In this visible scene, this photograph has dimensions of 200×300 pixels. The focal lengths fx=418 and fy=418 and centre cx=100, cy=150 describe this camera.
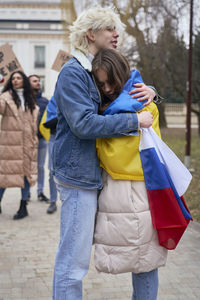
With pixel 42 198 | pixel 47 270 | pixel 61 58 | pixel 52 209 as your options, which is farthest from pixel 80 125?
pixel 61 58

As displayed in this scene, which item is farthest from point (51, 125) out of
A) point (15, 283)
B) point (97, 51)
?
point (97, 51)

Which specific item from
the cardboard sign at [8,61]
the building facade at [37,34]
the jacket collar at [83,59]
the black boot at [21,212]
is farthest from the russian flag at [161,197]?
the building facade at [37,34]

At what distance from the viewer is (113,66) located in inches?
88.6

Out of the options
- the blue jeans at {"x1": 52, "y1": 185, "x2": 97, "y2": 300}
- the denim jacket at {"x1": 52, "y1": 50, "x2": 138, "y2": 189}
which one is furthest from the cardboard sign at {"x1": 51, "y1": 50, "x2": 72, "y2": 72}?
the blue jeans at {"x1": 52, "y1": 185, "x2": 97, "y2": 300}

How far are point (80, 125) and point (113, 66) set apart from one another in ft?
1.24

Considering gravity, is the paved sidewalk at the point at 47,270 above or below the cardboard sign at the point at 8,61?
below

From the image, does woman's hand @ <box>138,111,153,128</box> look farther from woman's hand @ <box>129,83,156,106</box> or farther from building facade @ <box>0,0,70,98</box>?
building facade @ <box>0,0,70,98</box>

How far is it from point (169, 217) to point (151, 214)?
0.32 ft

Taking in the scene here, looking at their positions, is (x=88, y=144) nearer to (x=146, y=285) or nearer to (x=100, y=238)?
(x=100, y=238)

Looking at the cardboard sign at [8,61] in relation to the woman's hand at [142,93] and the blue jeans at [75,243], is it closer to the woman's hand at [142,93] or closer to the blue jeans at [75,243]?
the woman's hand at [142,93]

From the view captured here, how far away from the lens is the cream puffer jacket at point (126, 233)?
2.24 meters

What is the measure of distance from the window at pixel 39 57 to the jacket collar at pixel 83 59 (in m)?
42.8

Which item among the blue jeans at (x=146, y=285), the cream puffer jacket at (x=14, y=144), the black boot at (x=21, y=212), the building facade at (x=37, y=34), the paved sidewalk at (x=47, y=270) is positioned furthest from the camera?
the building facade at (x=37, y=34)

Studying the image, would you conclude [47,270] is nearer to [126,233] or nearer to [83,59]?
[126,233]
